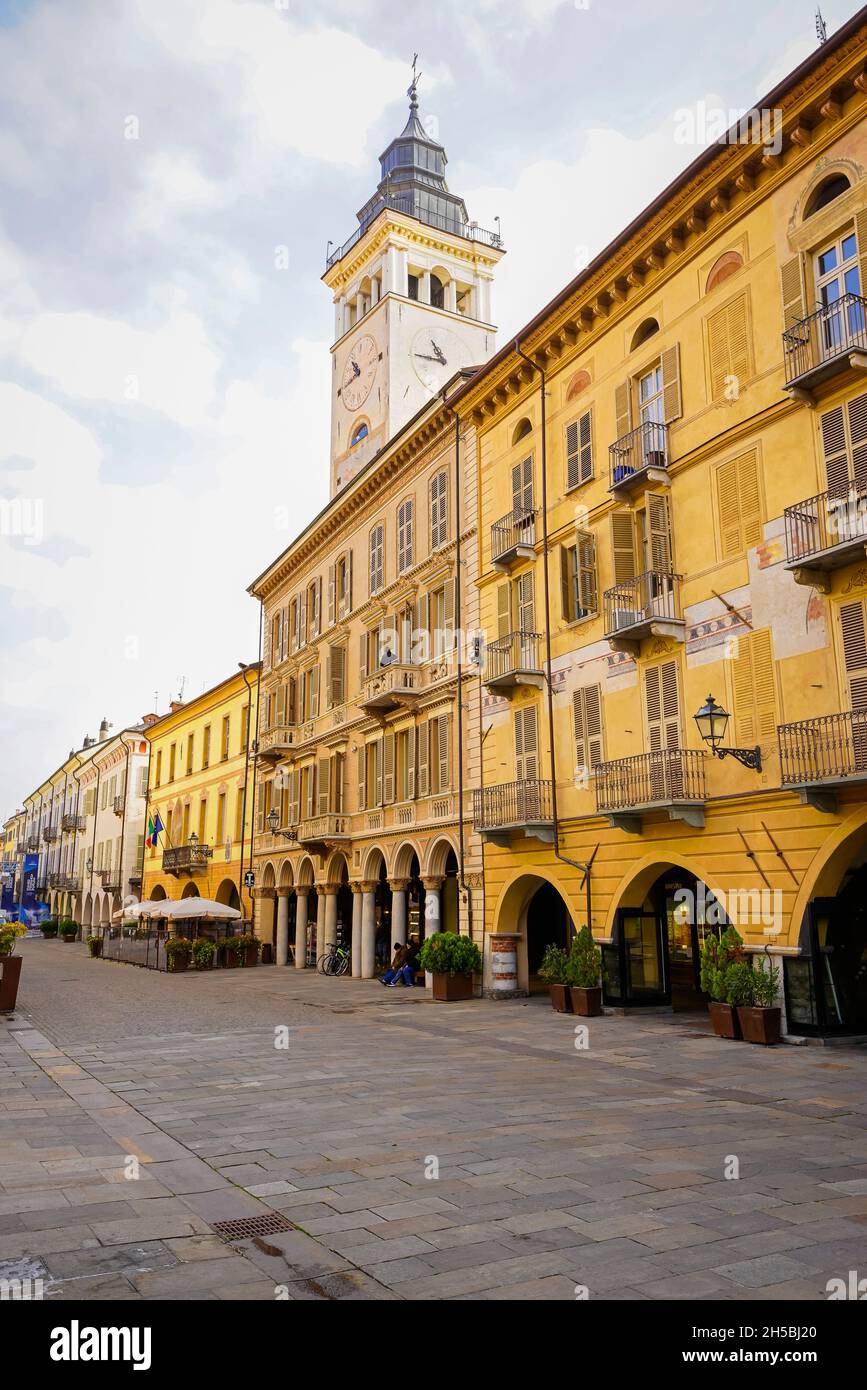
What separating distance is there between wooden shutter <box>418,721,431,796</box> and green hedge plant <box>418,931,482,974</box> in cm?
514

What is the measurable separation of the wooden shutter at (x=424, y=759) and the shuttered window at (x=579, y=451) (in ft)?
26.9

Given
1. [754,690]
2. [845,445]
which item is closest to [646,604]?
[754,690]

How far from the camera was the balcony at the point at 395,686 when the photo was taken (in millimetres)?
27266

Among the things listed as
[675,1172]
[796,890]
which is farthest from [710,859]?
[675,1172]

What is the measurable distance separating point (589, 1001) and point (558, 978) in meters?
0.92

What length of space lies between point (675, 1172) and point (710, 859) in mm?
9517

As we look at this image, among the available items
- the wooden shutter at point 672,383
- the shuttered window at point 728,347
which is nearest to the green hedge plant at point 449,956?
the wooden shutter at point 672,383

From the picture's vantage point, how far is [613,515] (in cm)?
1945

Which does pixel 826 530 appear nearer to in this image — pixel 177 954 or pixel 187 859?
pixel 177 954

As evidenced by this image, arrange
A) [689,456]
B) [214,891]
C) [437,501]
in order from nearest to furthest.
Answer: [689,456] → [437,501] → [214,891]

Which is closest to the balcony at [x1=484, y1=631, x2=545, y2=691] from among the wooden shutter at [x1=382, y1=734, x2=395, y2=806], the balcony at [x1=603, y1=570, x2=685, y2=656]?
the balcony at [x1=603, y1=570, x2=685, y2=656]

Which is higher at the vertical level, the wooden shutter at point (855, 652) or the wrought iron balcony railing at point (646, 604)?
the wrought iron balcony railing at point (646, 604)

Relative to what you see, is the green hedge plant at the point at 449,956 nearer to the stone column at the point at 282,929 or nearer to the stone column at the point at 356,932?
the stone column at the point at 356,932
